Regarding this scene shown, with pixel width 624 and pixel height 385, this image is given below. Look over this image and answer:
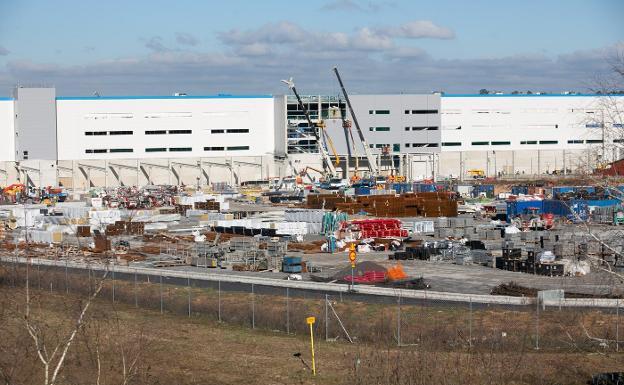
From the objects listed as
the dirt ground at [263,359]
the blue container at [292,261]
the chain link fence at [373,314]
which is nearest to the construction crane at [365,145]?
the blue container at [292,261]

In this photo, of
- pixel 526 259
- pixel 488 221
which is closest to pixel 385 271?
pixel 526 259

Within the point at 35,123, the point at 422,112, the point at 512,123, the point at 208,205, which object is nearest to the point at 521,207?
the point at 208,205

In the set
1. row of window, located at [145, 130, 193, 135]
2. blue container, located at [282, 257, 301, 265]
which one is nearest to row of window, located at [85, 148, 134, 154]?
row of window, located at [145, 130, 193, 135]

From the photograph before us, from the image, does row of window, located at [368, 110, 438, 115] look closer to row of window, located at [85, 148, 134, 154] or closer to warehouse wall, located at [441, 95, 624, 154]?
warehouse wall, located at [441, 95, 624, 154]

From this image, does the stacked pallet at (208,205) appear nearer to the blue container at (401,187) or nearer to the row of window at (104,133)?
the blue container at (401,187)

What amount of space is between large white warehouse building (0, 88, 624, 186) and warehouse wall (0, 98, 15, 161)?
0.38 feet

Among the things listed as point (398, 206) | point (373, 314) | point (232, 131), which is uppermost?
point (232, 131)

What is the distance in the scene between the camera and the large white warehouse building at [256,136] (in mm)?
105938

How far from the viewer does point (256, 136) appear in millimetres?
114250

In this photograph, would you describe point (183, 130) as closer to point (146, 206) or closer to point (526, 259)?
point (146, 206)

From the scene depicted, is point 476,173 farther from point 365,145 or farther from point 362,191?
point 362,191

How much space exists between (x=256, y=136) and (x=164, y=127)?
11588 millimetres

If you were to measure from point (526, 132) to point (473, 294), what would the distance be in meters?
90.0

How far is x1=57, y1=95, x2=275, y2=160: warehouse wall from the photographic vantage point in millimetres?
106625
